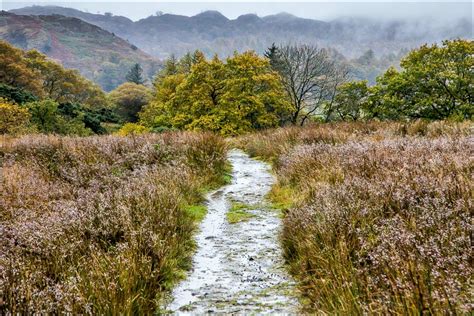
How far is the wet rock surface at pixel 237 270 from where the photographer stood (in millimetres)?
3244

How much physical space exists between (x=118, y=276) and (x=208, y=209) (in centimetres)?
372

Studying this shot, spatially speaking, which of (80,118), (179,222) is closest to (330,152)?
(179,222)

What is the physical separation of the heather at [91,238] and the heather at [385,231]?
149cm

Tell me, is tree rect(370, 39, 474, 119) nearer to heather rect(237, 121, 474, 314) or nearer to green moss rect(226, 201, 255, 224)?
heather rect(237, 121, 474, 314)

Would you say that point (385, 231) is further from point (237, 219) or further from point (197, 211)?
point (197, 211)

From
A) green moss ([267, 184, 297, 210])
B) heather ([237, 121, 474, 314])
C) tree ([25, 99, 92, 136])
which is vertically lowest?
tree ([25, 99, 92, 136])

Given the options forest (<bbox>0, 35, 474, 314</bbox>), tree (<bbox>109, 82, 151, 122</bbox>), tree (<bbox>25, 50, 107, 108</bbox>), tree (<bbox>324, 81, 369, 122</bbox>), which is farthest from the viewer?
tree (<bbox>25, 50, 107, 108</bbox>)

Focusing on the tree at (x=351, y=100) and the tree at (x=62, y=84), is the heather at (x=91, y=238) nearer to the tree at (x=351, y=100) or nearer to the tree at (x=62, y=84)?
the tree at (x=351, y=100)

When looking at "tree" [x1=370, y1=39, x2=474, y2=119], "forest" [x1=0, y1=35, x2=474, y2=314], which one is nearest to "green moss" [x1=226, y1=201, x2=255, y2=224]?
"forest" [x1=0, y1=35, x2=474, y2=314]

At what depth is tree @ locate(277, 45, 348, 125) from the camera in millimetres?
27281

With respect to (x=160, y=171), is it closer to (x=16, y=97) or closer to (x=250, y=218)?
(x=250, y=218)

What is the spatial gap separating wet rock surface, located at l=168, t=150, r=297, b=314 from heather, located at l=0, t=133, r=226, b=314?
0.24m

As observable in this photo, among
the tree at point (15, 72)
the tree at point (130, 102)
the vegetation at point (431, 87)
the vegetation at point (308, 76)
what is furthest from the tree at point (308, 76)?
the tree at point (15, 72)

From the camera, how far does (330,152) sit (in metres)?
7.97
